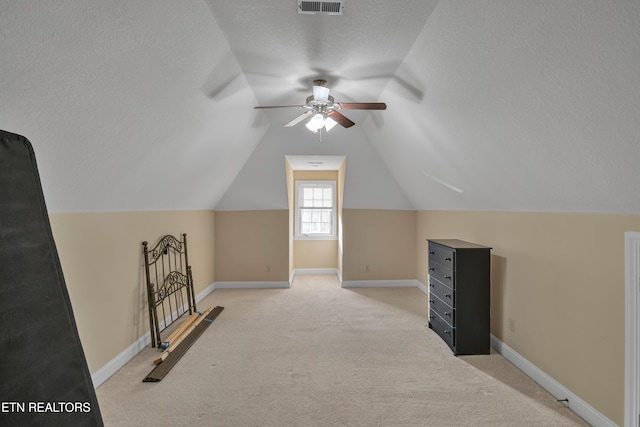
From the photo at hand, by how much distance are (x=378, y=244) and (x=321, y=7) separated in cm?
435

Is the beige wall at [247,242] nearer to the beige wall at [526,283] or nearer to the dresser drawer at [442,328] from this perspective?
the beige wall at [526,283]

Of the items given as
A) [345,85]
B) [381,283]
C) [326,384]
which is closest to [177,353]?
[326,384]

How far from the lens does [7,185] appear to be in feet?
3.86

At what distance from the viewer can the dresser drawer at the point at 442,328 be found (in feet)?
10.2

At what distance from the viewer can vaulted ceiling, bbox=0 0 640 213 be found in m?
1.35

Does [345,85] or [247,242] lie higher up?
[345,85]

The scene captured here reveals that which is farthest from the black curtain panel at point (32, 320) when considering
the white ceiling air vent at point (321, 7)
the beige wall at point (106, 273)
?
the white ceiling air vent at point (321, 7)

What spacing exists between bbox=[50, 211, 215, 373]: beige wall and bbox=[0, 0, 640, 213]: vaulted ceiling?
17 cm

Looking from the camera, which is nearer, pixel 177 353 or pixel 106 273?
pixel 106 273

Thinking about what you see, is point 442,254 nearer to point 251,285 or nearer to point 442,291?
point 442,291

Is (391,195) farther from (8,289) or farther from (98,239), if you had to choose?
(8,289)

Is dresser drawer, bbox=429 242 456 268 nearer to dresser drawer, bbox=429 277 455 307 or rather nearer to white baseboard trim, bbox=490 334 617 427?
dresser drawer, bbox=429 277 455 307

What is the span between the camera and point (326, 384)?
2504mm

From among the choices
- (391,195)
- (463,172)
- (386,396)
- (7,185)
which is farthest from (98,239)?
(391,195)
